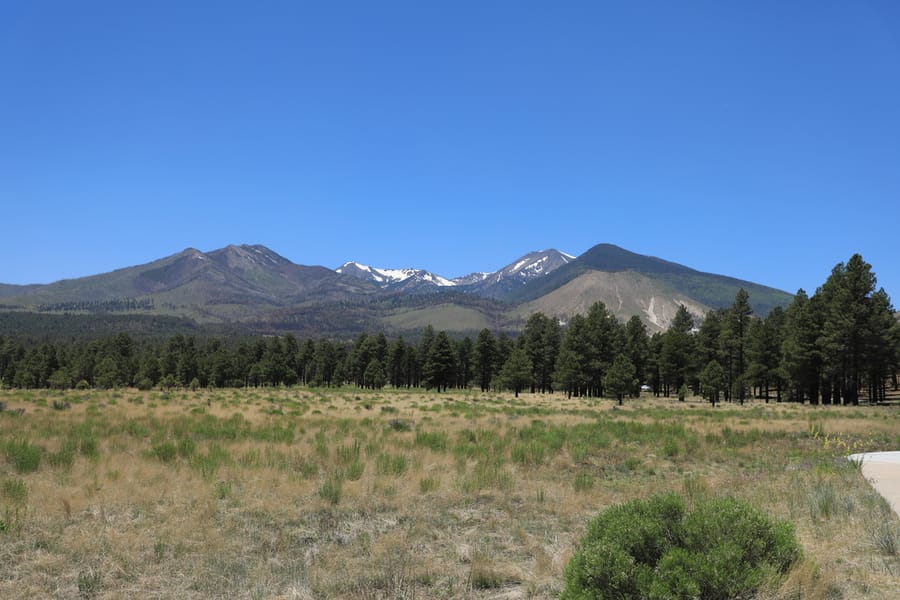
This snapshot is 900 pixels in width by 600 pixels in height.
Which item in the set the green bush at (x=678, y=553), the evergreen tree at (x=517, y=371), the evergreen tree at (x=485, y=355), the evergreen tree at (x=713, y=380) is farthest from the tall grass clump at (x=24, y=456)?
the evergreen tree at (x=485, y=355)

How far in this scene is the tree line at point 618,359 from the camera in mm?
49375

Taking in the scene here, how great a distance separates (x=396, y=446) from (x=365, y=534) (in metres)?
8.05

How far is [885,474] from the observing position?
42.0ft

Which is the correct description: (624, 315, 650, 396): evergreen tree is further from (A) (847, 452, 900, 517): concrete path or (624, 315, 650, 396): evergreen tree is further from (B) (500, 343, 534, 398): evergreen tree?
(A) (847, 452, 900, 517): concrete path

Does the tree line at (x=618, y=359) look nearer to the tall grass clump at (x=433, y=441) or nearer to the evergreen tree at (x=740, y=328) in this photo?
the evergreen tree at (x=740, y=328)

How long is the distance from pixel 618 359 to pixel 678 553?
55310mm

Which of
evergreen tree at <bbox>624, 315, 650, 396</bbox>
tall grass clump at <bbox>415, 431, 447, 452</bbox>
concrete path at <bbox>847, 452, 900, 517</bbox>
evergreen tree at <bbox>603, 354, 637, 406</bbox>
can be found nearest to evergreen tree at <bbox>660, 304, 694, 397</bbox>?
evergreen tree at <bbox>624, 315, 650, 396</bbox>

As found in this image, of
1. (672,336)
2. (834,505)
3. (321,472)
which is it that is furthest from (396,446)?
(672,336)

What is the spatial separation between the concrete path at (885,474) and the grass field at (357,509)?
1.15 feet

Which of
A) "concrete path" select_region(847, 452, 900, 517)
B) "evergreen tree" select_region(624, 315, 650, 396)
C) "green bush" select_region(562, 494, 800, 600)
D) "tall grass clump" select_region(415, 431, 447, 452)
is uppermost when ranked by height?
"evergreen tree" select_region(624, 315, 650, 396)

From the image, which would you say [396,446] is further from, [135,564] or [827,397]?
[827,397]

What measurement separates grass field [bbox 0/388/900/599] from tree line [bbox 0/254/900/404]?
126 feet

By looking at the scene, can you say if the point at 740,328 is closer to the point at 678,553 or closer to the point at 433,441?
the point at 433,441

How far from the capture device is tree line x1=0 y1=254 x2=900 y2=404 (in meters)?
49.4
